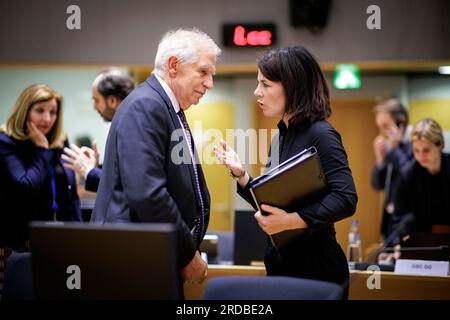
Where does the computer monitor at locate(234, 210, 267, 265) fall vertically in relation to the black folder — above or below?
below

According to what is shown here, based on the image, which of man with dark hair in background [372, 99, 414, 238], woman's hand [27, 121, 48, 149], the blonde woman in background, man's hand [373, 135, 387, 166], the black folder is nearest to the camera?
the black folder

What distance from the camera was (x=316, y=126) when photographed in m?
2.26

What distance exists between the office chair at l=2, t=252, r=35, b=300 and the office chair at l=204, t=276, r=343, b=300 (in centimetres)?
69

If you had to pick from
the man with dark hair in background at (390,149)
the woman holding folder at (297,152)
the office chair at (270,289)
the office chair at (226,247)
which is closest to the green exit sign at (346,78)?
the man with dark hair in background at (390,149)

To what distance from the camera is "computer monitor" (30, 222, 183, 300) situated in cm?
157

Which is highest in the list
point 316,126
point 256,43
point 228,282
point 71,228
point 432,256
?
point 256,43

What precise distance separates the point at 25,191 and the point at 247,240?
1.14 meters

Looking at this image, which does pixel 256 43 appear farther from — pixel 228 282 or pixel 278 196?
pixel 228 282

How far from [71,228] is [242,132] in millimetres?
4410

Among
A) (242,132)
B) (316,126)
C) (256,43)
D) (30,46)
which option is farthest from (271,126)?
(316,126)

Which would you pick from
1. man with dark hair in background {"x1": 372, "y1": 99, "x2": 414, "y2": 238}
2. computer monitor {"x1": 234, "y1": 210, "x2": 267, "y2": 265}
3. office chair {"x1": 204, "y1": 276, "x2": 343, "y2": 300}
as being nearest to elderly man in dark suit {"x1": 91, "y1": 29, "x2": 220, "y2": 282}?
office chair {"x1": 204, "y1": 276, "x2": 343, "y2": 300}

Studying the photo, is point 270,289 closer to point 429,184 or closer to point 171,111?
point 171,111

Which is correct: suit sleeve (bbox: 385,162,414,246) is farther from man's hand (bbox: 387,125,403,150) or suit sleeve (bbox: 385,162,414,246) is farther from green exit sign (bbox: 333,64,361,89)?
green exit sign (bbox: 333,64,361,89)

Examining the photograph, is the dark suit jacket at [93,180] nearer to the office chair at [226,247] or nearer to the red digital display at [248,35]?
the office chair at [226,247]
